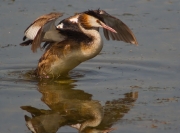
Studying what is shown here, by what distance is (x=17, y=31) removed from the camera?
11.4 meters

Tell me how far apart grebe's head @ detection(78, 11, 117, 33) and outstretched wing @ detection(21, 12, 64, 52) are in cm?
41

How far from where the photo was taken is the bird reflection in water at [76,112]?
739 cm

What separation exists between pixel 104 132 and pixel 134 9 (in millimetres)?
5648

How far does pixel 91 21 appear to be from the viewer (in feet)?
30.9

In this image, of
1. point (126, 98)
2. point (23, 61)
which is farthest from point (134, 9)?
point (126, 98)

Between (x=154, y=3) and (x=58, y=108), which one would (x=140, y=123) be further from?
(x=154, y=3)

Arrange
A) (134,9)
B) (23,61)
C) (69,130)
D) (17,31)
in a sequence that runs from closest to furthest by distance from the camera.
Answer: (69,130), (23,61), (17,31), (134,9)

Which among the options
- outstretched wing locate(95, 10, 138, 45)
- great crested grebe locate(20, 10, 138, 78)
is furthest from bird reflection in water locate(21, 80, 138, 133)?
outstretched wing locate(95, 10, 138, 45)

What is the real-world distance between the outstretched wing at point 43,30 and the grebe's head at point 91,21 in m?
0.41

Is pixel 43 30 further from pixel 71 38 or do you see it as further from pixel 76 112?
pixel 76 112

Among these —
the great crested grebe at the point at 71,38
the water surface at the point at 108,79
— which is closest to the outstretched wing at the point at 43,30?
the great crested grebe at the point at 71,38

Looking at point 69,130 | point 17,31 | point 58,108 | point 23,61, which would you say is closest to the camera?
point 69,130

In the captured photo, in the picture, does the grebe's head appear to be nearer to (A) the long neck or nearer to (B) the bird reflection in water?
(A) the long neck

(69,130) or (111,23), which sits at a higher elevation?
(111,23)
